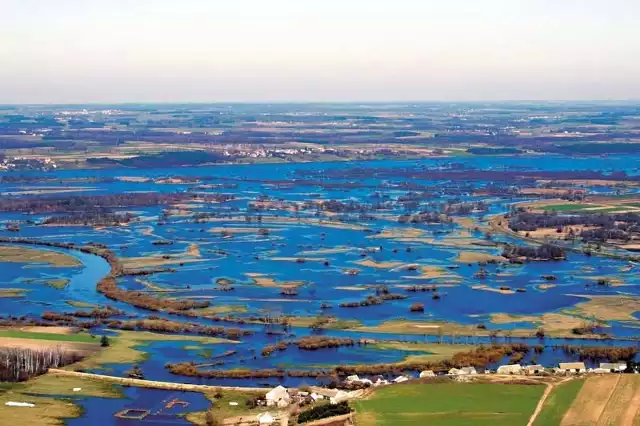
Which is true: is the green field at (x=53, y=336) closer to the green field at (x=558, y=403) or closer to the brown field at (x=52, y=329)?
the brown field at (x=52, y=329)

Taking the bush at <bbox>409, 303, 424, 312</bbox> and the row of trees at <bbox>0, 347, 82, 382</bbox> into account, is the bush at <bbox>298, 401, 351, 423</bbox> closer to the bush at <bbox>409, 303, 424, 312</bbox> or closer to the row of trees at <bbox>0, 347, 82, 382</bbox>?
the row of trees at <bbox>0, 347, 82, 382</bbox>

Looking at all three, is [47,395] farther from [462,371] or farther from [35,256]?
[35,256]

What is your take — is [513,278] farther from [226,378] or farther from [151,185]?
[151,185]

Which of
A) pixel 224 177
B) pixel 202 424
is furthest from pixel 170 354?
pixel 224 177

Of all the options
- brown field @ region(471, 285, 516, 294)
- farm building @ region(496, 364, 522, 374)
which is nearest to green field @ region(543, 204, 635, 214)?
brown field @ region(471, 285, 516, 294)

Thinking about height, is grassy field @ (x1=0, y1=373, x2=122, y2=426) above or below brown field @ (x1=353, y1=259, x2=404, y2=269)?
above
